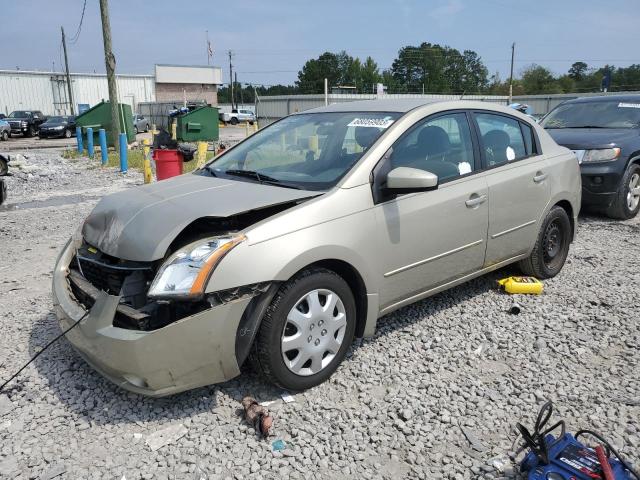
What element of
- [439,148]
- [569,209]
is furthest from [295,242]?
[569,209]

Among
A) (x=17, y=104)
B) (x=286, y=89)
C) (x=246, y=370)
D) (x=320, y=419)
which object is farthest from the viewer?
(x=286, y=89)

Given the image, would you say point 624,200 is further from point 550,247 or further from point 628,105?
point 550,247

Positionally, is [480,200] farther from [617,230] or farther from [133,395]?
[617,230]

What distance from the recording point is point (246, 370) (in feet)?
11.2

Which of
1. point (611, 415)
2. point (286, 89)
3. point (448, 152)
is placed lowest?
point (611, 415)

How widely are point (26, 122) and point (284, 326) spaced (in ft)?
117

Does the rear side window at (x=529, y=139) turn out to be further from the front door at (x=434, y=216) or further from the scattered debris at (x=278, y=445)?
the scattered debris at (x=278, y=445)

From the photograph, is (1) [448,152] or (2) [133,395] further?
(1) [448,152]

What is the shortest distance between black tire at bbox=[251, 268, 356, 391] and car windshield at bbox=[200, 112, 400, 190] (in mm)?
612

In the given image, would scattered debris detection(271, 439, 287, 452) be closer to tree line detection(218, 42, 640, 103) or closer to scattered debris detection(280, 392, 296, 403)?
scattered debris detection(280, 392, 296, 403)

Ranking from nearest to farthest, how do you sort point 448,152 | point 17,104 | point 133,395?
point 133,395
point 448,152
point 17,104

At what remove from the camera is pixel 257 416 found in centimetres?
284

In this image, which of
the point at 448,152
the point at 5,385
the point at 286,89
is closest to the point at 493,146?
the point at 448,152

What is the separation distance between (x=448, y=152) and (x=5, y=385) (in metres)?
3.29
